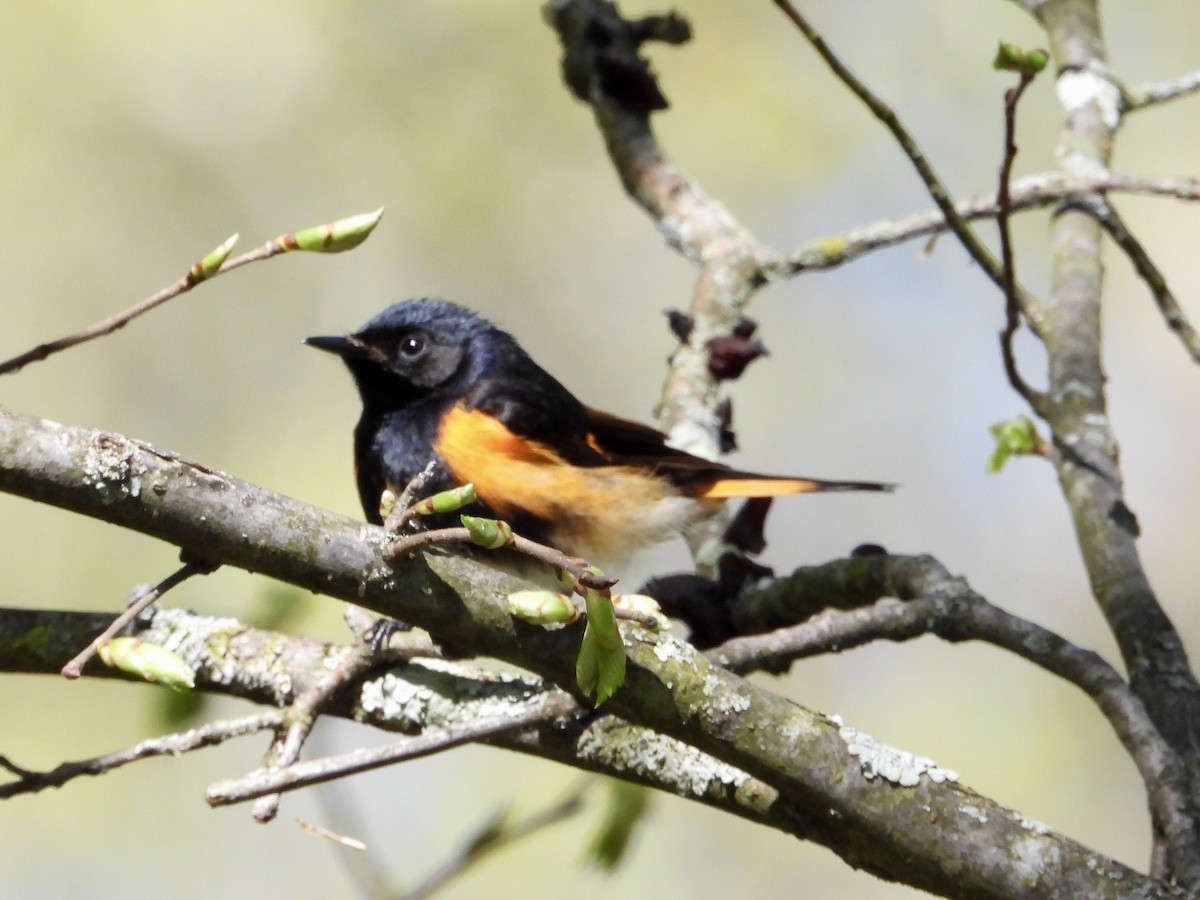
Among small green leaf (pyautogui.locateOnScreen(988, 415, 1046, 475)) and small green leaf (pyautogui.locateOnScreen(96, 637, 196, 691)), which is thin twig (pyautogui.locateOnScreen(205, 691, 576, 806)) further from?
small green leaf (pyautogui.locateOnScreen(988, 415, 1046, 475))

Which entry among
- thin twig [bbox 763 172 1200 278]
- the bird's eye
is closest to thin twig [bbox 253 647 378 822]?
the bird's eye

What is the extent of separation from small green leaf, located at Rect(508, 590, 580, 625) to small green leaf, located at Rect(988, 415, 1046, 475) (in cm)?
163

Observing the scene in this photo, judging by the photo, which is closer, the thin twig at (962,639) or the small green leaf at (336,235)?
the small green leaf at (336,235)

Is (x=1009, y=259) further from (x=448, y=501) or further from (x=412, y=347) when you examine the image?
Result: (x=412, y=347)

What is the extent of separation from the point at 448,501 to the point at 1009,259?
5.12ft

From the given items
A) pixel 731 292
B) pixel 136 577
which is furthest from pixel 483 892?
pixel 731 292

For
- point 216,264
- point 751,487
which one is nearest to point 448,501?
point 216,264

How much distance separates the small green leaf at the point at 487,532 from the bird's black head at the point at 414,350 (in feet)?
6.79

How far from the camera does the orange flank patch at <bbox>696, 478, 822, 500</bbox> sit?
342 cm

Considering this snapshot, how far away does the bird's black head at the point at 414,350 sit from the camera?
11.4 ft

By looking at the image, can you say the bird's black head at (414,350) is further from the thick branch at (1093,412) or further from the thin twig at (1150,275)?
the thin twig at (1150,275)

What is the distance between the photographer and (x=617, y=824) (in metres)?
2.37

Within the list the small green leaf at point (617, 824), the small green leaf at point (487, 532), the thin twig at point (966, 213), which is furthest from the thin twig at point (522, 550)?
the thin twig at point (966, 213)

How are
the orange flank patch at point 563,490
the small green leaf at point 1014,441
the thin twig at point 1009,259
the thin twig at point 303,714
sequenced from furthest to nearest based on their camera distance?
the orange flank patch at point 563,490 < the small green leaf at point 1014,441 < the thin twig at point 1009,259 < the thin twig at point 303,714
